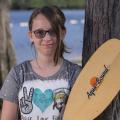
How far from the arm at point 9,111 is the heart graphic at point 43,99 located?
0.60 ft

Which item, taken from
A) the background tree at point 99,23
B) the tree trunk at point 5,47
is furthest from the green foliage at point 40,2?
the background tree at point 99,23

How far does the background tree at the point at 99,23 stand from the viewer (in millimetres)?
3734

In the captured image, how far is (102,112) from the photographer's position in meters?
3.37

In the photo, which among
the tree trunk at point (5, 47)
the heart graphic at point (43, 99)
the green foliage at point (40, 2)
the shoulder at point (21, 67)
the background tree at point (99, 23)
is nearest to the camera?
the heart graphic at point (43, 99)

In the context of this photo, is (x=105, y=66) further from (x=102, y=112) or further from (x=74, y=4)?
(x=74, y=4)

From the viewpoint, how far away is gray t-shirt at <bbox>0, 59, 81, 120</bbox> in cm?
317

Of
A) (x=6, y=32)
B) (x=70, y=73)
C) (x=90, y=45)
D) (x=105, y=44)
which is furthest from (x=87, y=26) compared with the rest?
(x=6, y=32)

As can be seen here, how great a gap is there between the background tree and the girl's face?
2.27 ft

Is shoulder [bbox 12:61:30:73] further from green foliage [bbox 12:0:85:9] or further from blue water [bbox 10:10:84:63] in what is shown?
green foliage [bbox 12:0:85:9]

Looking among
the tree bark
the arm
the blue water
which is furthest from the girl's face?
the blue water

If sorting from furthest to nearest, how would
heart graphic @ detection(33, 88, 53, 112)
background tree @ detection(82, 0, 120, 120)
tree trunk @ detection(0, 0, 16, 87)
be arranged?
tree trunk @ detection(0, 0, 16, 87), background tree @ detection(82, 0, 120, 120), heart graphic @ detection(33, 88, 53, 112)

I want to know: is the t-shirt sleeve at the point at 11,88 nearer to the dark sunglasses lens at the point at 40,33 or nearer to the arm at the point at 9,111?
the arm at the point at 9,111

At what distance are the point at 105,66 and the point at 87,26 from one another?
Answer: 1.92 feet

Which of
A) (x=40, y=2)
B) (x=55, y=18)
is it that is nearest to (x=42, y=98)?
(x=55, y=18)
